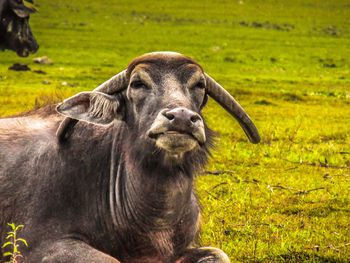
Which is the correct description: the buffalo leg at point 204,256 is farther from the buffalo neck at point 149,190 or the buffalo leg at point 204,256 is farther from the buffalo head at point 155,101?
the buffalo head at point 155,101

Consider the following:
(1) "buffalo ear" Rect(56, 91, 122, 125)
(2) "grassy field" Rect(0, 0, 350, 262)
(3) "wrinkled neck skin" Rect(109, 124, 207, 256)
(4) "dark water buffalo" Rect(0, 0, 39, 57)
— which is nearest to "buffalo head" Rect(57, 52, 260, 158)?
(1) "buffalo ear" Rect(56, 91, 122, 125)

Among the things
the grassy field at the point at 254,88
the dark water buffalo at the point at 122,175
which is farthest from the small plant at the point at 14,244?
the grassy field at the point at 254,88

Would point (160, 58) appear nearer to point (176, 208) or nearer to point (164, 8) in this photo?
point (176, 208)

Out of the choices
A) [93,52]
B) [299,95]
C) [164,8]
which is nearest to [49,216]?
[299,95]

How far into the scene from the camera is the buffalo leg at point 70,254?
14.3 ft

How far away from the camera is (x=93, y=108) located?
4.67 meters

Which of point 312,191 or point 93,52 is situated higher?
point 312,191

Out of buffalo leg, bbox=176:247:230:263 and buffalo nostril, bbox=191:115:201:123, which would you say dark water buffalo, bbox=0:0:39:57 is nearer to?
buffalo leg, bbox=176:247:230:263

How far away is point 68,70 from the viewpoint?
24.9 meters

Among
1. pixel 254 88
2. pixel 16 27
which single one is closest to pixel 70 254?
pixel 16 27

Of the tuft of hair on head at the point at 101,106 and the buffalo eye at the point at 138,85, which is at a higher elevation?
the buffalo eye at the point at 138,85

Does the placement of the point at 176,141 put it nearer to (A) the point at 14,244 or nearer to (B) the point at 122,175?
(B) the point at 122,175

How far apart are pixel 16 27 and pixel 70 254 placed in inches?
450

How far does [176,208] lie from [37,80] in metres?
18.2
